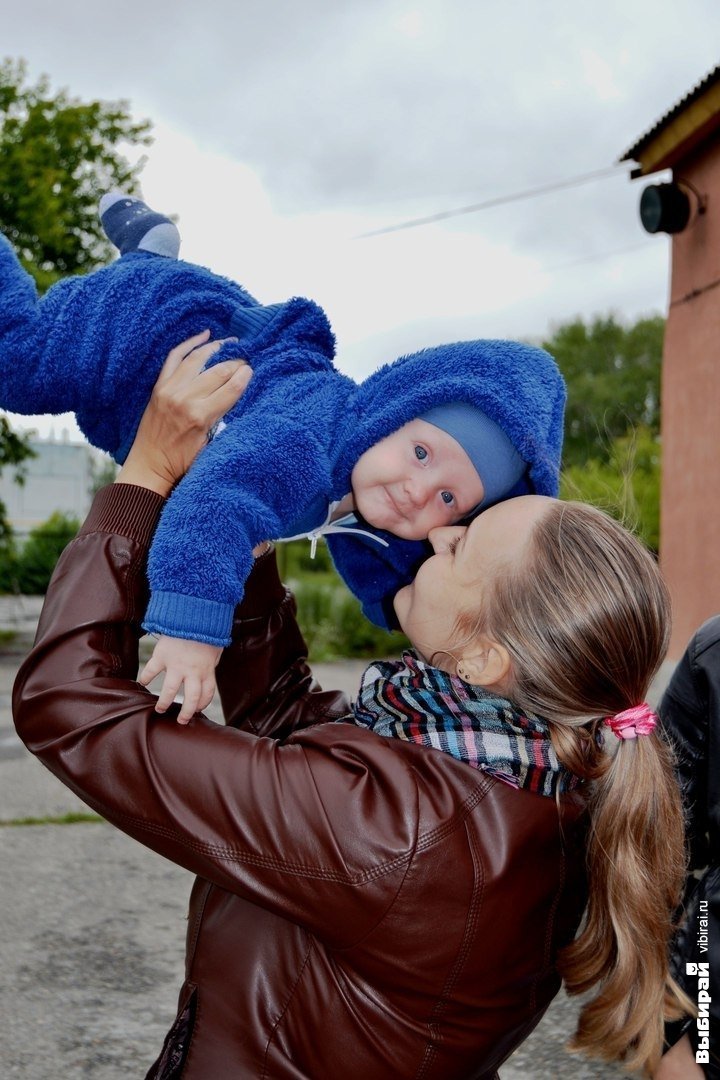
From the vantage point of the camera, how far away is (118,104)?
12.2 metres

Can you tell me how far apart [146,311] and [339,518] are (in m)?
0.49

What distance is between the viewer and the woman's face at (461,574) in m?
1.38

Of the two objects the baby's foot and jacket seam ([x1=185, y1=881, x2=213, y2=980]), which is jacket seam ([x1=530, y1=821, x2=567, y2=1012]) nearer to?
jacket seam ([x1=185, y1=881, x2=213, y2=980])

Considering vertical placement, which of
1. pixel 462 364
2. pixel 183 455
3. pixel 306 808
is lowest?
pixel 306 808

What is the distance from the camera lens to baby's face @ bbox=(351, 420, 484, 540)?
5.45 feet

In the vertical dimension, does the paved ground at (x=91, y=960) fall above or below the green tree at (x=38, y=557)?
below

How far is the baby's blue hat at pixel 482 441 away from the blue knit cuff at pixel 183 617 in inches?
20.9

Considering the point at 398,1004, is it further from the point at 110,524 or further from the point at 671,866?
the point at 110,524

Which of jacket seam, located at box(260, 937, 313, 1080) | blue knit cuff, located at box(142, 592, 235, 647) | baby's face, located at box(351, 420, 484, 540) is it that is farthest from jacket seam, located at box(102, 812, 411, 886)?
baby's face, located at box(351, 420, 484, 540)

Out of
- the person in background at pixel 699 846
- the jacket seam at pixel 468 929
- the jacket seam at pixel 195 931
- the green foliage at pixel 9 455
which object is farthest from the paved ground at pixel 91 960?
the green foliage at pixel 9 455

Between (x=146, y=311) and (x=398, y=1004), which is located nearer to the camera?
(x=398, y=1004)

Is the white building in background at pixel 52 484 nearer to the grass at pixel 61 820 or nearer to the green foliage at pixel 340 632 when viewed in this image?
the green foliage at pixel 340 632

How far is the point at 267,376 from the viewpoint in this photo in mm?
1646

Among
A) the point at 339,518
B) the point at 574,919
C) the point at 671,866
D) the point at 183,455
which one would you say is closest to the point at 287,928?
the point at 574,919
